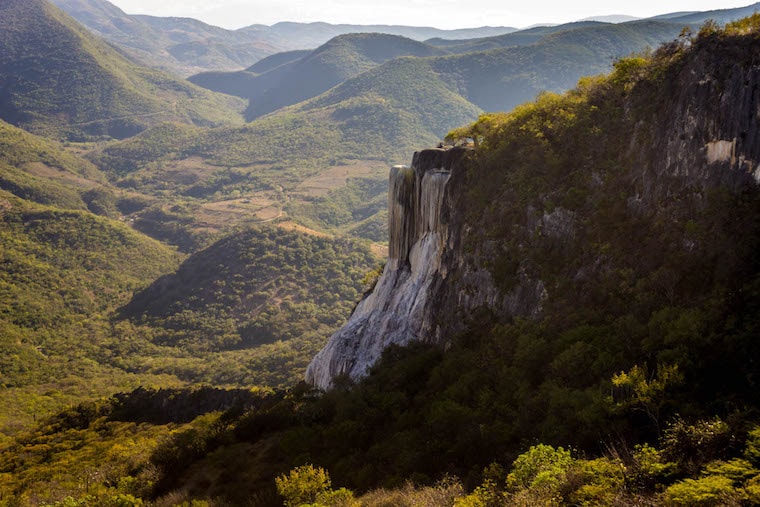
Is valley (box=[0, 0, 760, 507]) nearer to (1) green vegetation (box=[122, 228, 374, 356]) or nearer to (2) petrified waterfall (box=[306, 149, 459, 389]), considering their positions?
(2) petrified waterfall (box=[306, 149, 459, 389])

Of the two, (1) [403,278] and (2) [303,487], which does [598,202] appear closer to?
(1) [403,278]

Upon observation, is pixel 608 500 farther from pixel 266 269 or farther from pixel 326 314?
pixel 266 269

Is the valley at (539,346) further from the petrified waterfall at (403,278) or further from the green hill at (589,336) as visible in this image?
the petrified waterfall at (403,278)

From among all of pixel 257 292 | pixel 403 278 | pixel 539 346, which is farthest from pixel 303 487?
pixel 257 292

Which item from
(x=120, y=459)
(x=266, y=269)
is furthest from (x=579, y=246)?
(x=266, y=269)

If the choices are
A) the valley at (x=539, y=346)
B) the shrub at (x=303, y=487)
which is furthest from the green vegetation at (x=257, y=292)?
the shrub at (x=303, y=487)
